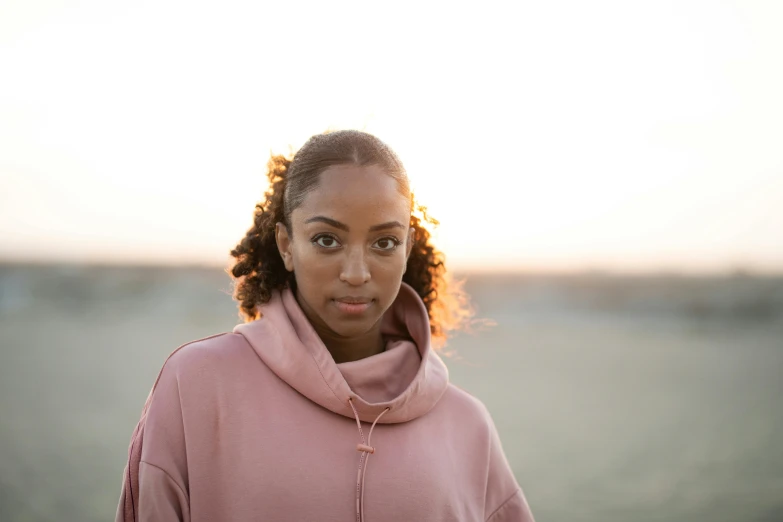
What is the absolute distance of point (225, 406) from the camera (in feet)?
7.16

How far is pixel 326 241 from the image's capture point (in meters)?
2.29

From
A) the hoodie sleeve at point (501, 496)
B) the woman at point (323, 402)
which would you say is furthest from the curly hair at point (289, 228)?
the hoodie sleeve at point (501, 496)

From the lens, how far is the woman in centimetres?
211

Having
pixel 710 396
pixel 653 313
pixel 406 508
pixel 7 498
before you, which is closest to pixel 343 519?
pixel 406 508

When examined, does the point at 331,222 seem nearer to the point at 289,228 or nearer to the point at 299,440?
the point at 289,228

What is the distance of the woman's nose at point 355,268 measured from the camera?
2252mm

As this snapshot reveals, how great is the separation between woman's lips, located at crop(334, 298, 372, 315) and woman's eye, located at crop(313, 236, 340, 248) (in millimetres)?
176

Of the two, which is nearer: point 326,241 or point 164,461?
point 164,461

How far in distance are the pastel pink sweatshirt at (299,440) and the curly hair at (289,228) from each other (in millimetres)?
152

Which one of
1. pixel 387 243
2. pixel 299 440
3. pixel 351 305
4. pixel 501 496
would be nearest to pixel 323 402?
pixel 299 440

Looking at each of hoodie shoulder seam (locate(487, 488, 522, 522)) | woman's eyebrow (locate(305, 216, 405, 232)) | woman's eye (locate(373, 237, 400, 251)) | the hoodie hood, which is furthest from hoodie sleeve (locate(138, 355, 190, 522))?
hoodie shoulder seam (locate(487, 488, 522, 522))

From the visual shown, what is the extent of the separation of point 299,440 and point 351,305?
17.4 inches

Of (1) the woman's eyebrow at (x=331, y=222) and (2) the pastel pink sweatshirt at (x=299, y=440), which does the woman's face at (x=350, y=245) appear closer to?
(1) the woman's eyebrow at (x=331, y=222)

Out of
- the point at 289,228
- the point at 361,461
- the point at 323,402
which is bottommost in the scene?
the point at 361,461
